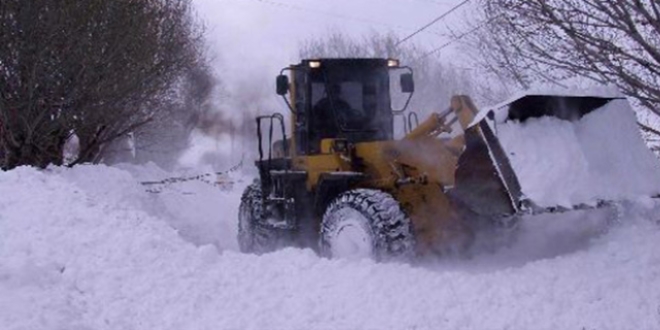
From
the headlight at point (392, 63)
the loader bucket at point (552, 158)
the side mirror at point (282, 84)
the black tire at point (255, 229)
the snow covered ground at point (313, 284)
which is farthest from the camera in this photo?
the black tire at point (255, 229)

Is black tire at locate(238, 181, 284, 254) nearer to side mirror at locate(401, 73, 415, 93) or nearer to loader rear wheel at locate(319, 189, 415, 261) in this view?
loader rear wheel at locate(319, 189, 415, 261)

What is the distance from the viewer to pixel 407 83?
28.1 feet

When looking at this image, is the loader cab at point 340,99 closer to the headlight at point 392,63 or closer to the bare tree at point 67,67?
the headlight at point 392,63

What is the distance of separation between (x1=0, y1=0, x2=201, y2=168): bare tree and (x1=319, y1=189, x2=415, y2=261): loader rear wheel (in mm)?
9715

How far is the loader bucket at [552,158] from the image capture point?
6.24 metres

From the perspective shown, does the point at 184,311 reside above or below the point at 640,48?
below

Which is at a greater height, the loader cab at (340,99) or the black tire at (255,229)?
the loader cab at (340,99)

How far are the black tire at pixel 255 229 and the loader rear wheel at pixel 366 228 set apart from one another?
195 cm

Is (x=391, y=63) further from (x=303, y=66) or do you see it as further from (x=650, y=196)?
(x=650, y=196)

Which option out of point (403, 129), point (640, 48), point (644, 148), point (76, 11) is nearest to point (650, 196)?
point (644, 148)

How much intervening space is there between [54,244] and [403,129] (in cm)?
427

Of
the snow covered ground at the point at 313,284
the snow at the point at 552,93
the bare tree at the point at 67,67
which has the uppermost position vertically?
the bare tree at the point at 67,67

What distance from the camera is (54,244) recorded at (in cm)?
734

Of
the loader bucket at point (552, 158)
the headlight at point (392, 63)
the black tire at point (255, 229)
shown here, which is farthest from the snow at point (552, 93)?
the black tire at point (255, 229)
